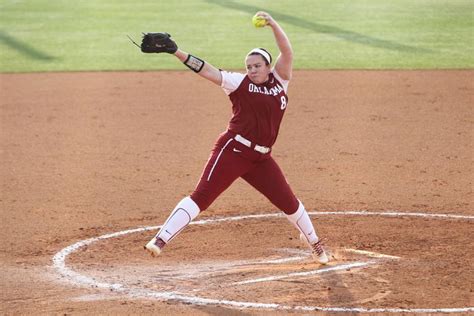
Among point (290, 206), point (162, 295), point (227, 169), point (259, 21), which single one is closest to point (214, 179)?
point (227, 169)

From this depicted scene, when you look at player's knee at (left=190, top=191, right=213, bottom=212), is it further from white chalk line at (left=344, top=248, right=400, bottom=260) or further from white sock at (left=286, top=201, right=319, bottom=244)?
white chalk line at (left=344, top=248, right=400, bottom=260)

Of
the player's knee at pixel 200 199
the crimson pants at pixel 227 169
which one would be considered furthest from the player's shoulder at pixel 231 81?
the player's knee at pixel 200 199

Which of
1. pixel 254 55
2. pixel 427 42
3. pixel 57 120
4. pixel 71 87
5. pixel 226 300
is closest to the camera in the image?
pixel 226 300

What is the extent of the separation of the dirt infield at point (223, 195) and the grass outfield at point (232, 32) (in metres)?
1.06

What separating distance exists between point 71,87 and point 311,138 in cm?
500

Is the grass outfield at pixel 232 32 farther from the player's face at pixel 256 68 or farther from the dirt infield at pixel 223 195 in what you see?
the player's face at pixel 256 68

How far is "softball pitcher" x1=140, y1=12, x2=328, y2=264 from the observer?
7445 mm

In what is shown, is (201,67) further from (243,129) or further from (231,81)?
(243,129)

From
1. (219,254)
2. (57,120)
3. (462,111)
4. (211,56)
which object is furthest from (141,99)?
(219,254)

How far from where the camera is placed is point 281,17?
838 inches

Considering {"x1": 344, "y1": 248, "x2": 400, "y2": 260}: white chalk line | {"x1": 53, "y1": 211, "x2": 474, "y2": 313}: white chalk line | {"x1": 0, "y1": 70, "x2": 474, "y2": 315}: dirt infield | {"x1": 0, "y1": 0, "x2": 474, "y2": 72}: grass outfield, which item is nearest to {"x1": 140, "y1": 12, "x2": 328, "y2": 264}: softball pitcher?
{"x1": 53, "y1": 211, "x2": 474, "y2": 313}: white chalk line

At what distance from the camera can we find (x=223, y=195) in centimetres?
1047

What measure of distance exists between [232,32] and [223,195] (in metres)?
10.0

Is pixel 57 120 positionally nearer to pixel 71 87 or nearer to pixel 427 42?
pixel 71 87
